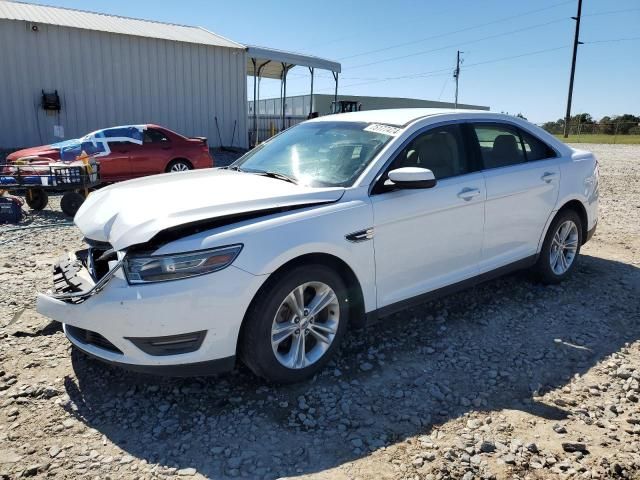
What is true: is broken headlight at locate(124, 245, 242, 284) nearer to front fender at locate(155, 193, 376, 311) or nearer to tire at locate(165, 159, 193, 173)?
front fender at locate(155, 193, 376, 311)

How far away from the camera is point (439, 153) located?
12.8 ft

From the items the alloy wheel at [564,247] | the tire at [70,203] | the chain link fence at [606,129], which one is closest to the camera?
the alloy wheel at [564,247]

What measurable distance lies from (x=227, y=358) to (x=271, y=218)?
828mm

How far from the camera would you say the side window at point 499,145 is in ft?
13.8

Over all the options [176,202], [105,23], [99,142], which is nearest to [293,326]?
[176,202]

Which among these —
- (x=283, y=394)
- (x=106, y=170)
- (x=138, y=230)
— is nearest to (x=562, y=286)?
(x=283, y=394)

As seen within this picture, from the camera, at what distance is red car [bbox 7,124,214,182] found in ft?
33.6

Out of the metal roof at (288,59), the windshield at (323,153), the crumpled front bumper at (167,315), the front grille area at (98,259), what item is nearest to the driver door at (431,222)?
the windshield at (323,153)

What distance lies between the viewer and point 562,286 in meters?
4.96

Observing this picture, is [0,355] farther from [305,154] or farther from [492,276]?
[492,276]

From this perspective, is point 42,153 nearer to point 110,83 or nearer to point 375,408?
point 110,83

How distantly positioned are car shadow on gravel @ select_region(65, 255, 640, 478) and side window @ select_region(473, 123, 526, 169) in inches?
50.3

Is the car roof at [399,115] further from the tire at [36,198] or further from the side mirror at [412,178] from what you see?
the tire at [36,198]

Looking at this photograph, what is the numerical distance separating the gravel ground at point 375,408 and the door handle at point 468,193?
40.4 inches
